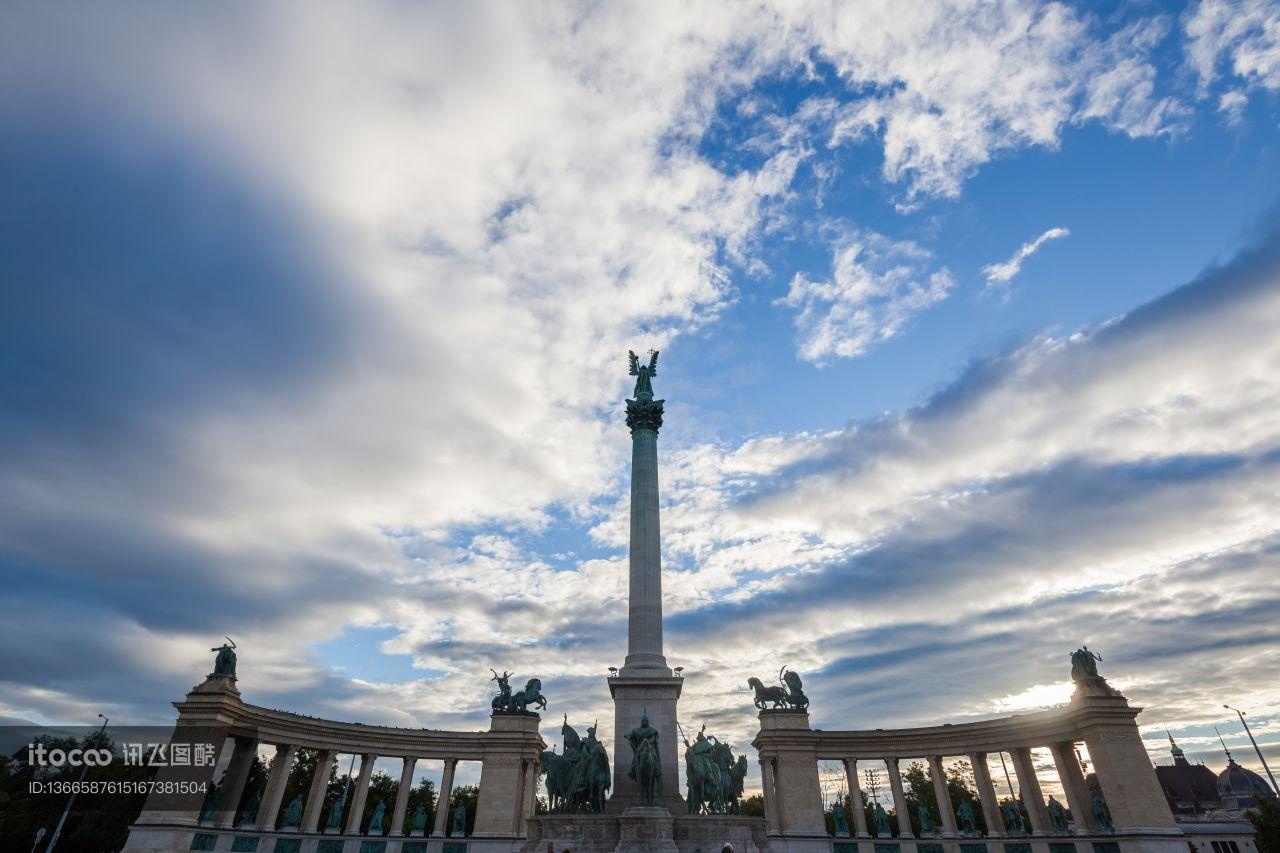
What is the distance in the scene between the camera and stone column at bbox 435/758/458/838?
5494cm

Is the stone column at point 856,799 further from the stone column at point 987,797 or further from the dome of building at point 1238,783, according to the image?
the dome of building at point 1238,783

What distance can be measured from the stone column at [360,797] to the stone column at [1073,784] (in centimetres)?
5618

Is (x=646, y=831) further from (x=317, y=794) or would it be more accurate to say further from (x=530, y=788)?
(x=317, y=794)

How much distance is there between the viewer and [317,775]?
55562mm

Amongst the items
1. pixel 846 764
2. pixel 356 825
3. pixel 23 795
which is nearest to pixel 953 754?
pixel 846 764

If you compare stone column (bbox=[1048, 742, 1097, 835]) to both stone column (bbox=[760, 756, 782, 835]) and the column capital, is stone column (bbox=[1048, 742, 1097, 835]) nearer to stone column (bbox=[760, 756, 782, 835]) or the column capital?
stone column (bbox=[760, 756, 782, 835])

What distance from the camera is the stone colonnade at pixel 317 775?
48156 mm

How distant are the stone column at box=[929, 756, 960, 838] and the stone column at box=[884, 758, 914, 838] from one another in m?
2.81

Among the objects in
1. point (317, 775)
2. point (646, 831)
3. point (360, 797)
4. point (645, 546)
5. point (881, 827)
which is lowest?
point (646, 831)

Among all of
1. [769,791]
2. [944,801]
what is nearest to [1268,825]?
[944,801]

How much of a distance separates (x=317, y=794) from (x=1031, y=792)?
57.7 m

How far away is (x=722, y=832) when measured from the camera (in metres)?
32.6

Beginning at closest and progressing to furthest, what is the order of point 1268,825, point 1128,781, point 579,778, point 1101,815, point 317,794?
point 579,778, point 1128,781, point 1101,815, point 317,794, point 1268,825

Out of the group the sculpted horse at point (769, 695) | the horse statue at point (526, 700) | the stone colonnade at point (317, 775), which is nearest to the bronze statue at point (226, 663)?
the stone colonnade at point (317, 775)
